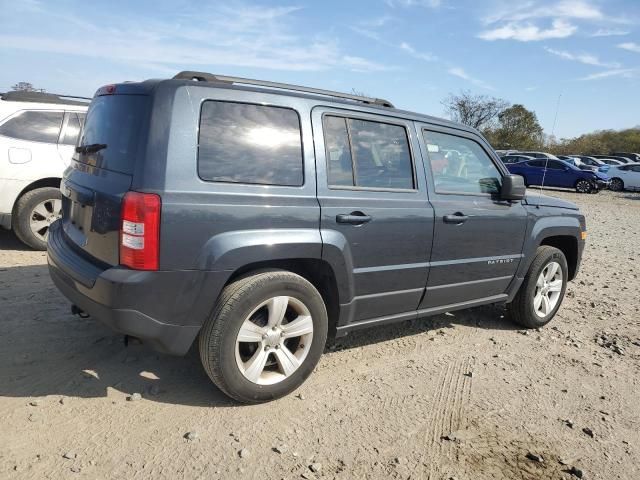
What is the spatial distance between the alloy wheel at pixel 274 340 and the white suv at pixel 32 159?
399 centimetres

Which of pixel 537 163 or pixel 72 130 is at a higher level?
pixel 537 163

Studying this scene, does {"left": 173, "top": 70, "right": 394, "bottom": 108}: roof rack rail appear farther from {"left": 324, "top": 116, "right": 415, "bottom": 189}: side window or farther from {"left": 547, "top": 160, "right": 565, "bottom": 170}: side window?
{"left": 547, "top": 160, "right": 565, "bottom": 170}: side window

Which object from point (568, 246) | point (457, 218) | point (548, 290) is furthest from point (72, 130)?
point (568, 246)

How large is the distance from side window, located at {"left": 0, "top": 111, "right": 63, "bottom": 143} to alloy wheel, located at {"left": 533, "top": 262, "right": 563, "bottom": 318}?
580 centimetres

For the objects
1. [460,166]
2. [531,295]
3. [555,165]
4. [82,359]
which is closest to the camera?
[82,359]

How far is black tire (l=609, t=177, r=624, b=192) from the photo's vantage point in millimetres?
24844

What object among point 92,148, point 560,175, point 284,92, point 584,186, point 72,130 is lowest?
point 92,148

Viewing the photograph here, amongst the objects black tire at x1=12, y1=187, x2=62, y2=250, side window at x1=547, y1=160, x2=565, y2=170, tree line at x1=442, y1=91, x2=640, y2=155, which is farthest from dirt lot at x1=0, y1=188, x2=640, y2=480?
tree line at x1=442, y1=91, x2=640, y2=155

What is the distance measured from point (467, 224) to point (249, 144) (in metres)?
1.89

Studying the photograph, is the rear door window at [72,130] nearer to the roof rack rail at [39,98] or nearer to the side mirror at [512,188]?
the roof rack rail at [39,98]

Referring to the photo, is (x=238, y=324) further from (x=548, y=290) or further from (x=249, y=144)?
(x=548, y=290)

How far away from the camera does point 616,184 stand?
25.0 m

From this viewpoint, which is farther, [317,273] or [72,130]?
[72,130]

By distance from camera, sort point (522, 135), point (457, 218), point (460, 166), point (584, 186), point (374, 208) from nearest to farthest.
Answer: point (374, 208)
point (457, 218)
point (460, 166)
point (584, 186)
point (522, 135)
